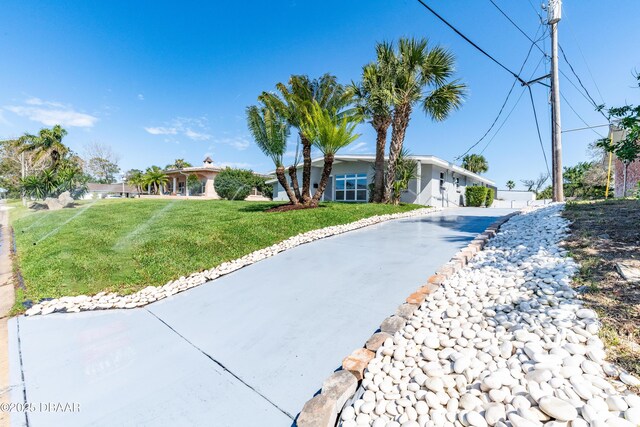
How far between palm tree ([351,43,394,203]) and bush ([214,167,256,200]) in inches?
543

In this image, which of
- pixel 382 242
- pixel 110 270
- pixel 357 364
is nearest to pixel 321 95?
pixel 382 242

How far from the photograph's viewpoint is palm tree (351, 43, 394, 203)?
41.2ft

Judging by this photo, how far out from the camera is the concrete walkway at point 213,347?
6.30ft

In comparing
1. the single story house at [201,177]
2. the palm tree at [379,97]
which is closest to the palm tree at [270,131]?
the palm tree at [379,97]

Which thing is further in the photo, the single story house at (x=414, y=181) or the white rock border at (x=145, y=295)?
the single story house at (x=414, y=181)

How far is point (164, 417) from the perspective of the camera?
183 centimetres

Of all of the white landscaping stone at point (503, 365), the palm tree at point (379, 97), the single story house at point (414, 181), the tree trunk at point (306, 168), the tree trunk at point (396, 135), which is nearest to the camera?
the white landscaping stone at point (503, 365)

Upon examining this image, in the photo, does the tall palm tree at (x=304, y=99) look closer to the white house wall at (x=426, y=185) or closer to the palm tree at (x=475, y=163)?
the white house wall at (x=426, y=185)

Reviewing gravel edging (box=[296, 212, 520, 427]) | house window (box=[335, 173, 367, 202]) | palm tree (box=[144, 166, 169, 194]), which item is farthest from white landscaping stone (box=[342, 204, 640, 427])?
palm tree (box=[144, 166, 169, 194])

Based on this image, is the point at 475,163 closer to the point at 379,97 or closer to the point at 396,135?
the point at 396,135

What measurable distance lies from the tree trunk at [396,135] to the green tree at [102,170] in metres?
48.5

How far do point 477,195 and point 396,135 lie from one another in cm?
809

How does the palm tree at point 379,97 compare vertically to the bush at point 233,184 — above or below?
above

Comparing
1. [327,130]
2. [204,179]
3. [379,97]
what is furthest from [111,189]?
[379,97]
